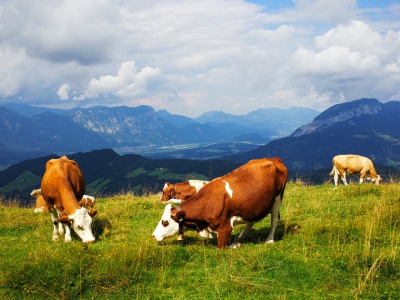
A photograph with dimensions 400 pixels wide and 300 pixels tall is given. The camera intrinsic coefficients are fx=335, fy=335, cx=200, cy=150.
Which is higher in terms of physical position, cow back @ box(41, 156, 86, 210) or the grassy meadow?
cow back @ box(41, 156, 86, 210)

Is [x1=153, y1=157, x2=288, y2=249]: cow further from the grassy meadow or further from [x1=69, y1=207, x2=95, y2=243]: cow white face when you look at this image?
Result: [x1=69, y1=207, x2=95, y2=243]: cow white face

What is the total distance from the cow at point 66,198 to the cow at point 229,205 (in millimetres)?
2574

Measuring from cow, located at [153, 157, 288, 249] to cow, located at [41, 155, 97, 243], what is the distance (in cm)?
257

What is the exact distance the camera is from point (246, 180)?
413 inches

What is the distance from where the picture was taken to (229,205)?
10.0m

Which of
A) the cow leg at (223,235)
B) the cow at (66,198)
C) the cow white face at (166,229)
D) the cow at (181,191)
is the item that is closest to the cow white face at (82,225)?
the cow at (66,198)

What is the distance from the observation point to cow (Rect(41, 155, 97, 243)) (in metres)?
11.1

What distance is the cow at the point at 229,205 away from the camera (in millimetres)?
10031

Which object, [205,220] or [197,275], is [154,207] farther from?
[197,275]

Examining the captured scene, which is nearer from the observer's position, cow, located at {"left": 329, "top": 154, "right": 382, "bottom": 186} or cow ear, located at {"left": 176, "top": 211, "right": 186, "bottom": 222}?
cow ear, located at {"left": 176, "top": 211, "right": 186, "bottom": 222}

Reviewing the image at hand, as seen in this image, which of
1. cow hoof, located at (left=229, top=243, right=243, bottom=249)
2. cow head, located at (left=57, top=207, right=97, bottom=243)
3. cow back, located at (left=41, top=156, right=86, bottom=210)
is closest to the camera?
cow hoof, located at (left=229, top=243, right=243, bottom=249)

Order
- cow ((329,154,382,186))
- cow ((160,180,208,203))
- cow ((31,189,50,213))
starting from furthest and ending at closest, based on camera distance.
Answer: cow ((329,154,382,186)), cow ((160,180,208,203)), cow ((31,189,50,213))

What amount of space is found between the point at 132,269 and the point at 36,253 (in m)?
2.77

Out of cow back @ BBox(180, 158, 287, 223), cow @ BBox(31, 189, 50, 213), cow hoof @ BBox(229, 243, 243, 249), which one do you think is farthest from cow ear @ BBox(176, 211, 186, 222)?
cow @ BBox(31, 189, 50, 213)
